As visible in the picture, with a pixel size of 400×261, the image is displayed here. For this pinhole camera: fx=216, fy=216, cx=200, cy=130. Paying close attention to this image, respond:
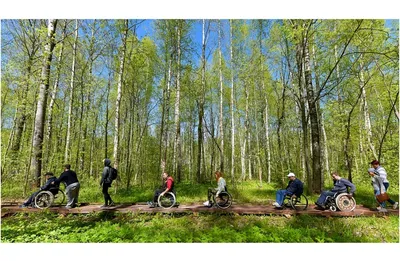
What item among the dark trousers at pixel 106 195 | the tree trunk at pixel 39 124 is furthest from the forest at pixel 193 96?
the dark trousers at pixel 106 195

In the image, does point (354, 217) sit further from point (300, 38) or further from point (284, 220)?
point (300, 38)

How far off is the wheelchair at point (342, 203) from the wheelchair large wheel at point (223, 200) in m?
3.13

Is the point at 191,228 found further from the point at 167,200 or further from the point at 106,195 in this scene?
the point at 106,195

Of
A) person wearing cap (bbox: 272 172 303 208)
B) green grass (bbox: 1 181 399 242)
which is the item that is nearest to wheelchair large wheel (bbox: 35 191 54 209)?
green grass (bbox: 1 181 399 242)

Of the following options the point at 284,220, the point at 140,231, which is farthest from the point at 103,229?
the point at 284,220

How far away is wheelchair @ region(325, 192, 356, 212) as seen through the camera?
657 centimetres

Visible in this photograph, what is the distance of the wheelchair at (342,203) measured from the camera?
21.6ft

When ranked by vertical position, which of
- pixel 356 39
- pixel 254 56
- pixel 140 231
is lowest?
pixel 140 231

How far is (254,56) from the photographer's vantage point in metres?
17.7

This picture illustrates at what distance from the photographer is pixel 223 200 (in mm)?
7180

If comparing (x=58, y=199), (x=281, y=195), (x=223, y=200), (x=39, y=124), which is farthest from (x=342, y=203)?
(x=39, y=124)

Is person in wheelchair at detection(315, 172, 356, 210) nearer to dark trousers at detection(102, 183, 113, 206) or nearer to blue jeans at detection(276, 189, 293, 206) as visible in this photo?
blue jeans at detection(276, 189, 293, 206)

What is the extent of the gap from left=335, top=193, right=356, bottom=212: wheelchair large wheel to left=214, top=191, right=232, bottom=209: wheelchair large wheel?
328cm

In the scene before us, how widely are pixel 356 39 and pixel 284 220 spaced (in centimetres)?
786
